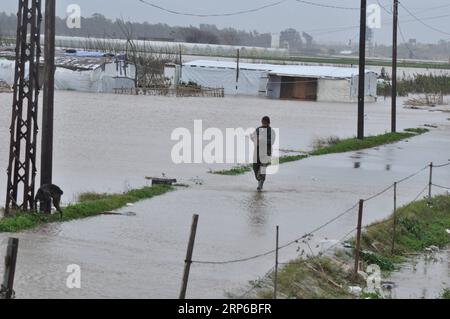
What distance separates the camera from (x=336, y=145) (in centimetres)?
3103

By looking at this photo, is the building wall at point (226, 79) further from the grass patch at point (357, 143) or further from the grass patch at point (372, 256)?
the grass patch at point (372, 256)

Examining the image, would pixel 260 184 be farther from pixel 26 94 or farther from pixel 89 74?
pixel 89 74

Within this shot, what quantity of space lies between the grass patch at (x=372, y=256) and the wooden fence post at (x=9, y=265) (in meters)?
2.96

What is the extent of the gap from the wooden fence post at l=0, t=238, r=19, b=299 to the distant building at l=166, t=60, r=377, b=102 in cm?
6189

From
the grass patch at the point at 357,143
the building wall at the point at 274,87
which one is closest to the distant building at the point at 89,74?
the building wall at the point at 274,87

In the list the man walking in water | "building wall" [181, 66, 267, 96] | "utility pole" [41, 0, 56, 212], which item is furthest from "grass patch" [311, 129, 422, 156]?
"building wall" [181, 66, 267, 96]

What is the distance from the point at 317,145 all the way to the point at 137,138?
620 centimetres

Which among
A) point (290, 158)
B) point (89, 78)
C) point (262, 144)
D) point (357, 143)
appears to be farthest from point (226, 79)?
point (262, 144)

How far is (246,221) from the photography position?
15656mm

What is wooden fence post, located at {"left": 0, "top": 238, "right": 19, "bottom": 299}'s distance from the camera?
25.9ft

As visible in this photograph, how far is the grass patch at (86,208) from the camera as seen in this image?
14.0 meters

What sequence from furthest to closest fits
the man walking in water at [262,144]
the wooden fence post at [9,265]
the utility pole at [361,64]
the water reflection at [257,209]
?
the utility pole at [361,64], the man walking in water at [262,144], the water reflection at [257,209], the wooden fence post at [9,265]

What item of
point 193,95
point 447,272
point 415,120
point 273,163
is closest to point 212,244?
point 447,272
